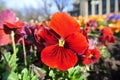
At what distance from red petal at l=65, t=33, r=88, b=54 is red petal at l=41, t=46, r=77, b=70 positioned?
0.02 metres

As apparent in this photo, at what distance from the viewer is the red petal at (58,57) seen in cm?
141

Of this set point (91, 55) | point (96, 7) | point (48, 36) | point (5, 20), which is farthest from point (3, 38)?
point (96, 7)

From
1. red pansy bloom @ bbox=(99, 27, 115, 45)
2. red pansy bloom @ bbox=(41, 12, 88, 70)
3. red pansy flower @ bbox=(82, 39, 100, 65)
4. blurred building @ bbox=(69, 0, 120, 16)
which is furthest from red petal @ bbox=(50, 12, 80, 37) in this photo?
blurred building @ bbox=(69, 0, 120, 16)

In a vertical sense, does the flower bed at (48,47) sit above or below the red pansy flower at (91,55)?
above

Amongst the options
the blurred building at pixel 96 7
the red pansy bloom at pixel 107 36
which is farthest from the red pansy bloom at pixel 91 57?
the blurred building at pixel 96 7

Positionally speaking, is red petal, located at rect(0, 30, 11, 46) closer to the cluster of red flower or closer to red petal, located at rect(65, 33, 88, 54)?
the cluster of red flower

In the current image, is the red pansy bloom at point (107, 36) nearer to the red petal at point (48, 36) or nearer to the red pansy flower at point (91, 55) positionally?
the red pansy flower at point (91, 55)

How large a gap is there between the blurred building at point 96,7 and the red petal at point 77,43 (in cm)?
3499

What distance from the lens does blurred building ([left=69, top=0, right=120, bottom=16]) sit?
37.6m

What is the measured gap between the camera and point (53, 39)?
4.78 ft

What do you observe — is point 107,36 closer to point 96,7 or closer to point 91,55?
point 91,55

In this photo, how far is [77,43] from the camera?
145cm

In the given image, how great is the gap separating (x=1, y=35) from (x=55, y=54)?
0.86ft

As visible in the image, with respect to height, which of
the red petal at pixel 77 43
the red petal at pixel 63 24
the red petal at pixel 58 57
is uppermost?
the red petal at pixel 63 24
